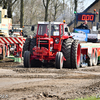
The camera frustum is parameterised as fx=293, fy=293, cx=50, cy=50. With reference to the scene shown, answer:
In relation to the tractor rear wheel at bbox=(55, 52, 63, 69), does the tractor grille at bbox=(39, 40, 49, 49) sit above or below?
above

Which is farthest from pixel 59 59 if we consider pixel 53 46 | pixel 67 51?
pixel 53 46

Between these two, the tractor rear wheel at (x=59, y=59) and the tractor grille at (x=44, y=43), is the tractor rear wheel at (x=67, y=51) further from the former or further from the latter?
the tractor grille at (x=44, y=43)

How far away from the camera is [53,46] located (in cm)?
1437

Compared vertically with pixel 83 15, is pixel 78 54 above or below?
below

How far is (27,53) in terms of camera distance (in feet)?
46.4

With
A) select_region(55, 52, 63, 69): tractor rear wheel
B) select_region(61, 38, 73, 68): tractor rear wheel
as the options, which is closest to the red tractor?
select_region(61, 38, 73, 68): tractor rear wheel

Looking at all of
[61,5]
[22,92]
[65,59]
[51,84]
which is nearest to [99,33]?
[65,59]

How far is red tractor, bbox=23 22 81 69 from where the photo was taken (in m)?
14.1

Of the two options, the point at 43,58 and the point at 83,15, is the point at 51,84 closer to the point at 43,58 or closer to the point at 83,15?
the point at 43,58

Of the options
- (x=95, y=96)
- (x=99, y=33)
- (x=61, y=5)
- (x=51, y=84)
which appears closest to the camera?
(x=95, y=96)

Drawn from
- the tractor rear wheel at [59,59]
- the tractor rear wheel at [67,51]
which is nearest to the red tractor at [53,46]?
the tractor rear wheel at [67,51]

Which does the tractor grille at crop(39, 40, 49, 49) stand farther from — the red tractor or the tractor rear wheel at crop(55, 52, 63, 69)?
the tractor rear wheel at crop(55, 52, 63, 69)

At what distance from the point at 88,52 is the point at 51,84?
8060 millimetres

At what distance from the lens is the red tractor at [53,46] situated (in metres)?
14.1
